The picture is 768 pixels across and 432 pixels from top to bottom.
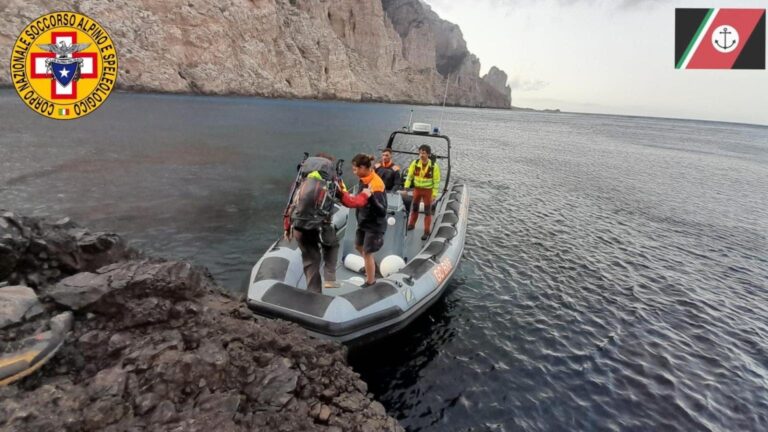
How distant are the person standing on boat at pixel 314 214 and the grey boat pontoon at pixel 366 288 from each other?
1.60 feet

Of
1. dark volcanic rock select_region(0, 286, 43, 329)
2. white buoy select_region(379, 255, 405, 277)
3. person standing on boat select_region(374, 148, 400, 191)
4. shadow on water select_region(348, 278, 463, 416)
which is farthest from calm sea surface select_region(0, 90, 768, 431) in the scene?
dark volcanic rock select_region(0, 286, 43, 329)

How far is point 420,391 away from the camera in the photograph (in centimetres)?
486

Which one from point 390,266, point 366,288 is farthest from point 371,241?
point 390,266

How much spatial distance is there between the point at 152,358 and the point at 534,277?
763 cm

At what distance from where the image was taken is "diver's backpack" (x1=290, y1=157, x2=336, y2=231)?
4.54m

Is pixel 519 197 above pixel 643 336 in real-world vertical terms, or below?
above

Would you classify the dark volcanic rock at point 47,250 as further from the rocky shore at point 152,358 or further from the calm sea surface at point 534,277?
the calm sea surface at point 534,277

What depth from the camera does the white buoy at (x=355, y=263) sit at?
6659 mm

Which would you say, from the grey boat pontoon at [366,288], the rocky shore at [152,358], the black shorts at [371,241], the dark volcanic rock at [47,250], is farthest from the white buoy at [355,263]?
the dark volcanic rock at [47,250]

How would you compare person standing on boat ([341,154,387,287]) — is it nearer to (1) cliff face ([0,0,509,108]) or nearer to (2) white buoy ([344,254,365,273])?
(2) white buoy ([344,254,365,273])

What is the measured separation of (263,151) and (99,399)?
19.4 meters

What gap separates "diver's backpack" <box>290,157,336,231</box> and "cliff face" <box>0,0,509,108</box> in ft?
91.2

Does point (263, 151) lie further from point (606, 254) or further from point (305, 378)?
point (305, 378)

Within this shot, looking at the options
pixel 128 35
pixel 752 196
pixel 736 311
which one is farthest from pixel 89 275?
pixel 128 35
